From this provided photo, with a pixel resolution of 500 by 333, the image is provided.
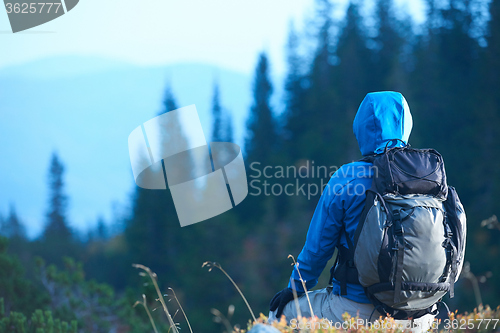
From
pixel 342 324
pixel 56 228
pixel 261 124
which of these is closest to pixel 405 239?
pixel 342 324

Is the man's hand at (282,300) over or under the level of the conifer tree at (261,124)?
over

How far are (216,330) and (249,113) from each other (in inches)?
837

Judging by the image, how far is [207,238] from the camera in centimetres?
3562

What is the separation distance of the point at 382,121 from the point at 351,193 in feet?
1.74

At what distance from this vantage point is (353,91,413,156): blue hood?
9.27 ft

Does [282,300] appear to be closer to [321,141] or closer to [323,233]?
[323,233]

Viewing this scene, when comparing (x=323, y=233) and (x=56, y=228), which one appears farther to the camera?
(x=56, y=228)

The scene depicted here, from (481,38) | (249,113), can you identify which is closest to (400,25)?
(481,38)

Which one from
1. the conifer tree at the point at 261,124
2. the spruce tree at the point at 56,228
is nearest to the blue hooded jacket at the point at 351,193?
the conifer tree at the point at 261,124

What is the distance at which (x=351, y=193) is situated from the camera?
258 centimetres

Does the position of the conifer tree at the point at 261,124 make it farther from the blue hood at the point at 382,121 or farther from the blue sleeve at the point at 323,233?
the blue sleeve at the point at 323,233

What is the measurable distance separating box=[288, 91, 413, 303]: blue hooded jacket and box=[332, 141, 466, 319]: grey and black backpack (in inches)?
3.2

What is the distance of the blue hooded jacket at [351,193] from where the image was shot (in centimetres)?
259

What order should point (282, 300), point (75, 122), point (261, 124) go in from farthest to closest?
point (75, 122) → point (261, 124) → point (282, 300)
